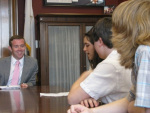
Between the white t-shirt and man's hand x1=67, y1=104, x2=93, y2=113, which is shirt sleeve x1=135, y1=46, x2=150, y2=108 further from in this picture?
the white t-shirt

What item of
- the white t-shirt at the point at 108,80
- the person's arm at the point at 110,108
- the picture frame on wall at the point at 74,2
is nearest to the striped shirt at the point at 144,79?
the person's arm at the point at 110,108

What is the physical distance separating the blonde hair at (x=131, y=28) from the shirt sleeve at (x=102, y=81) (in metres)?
0.67

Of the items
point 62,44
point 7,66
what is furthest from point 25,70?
point 62,44

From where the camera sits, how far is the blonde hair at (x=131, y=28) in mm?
1021

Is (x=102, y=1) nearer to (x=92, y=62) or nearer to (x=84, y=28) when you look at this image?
(x=84, y=28)

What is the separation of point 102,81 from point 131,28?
0.80 meters

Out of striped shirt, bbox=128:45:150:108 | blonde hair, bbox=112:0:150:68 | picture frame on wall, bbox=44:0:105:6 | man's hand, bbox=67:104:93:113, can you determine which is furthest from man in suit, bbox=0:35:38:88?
striped shirt, bbox=128:45:150:108

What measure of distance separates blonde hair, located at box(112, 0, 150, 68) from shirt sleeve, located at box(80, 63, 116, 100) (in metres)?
0.67

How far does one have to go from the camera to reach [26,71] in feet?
12.2

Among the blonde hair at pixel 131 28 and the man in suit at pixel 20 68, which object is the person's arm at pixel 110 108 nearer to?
the blonde hair at pixel 131 28

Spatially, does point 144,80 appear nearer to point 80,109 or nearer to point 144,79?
point 144,79

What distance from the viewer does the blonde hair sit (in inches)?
40.2

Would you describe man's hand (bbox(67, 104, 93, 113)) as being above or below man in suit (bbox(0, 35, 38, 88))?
above

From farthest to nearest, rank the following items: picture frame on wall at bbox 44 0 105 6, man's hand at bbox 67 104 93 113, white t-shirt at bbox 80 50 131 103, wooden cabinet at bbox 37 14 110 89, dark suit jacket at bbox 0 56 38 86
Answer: picture frame on wall at bbox 44 0 105 6, wooden cabinet at bbox 37 14 110 89, dark suit jacket at bbox 0 56 38 86, white t-shirt at bbox 80 50 131 103, man's hand at bbox 67 104 93 113
